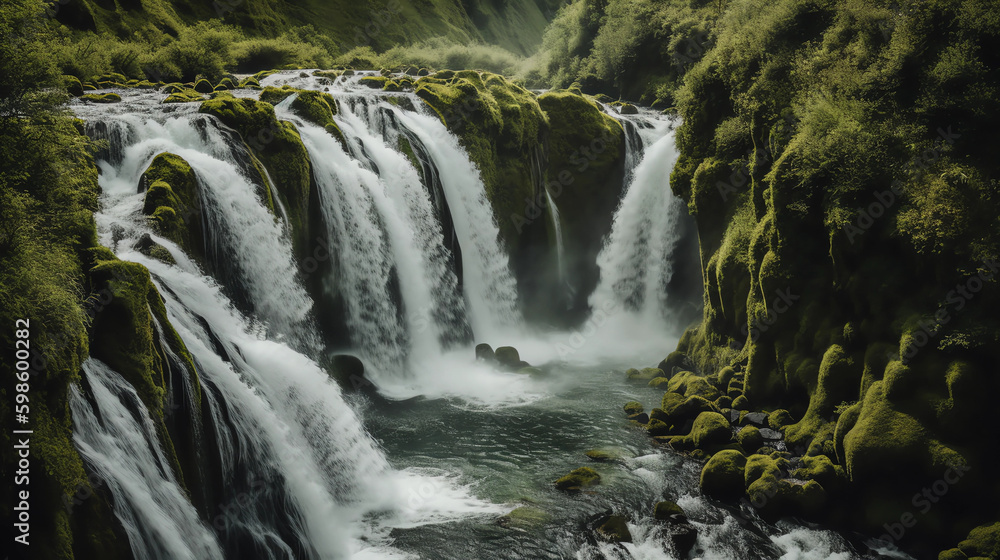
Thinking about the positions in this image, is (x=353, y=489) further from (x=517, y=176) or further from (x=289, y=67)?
(x=289, y=67)

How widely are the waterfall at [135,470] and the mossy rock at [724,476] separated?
981 cm

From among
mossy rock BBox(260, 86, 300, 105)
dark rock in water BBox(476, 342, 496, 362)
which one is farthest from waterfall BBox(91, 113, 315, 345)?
dark rock in water BBox(476, 342, 496, 362)

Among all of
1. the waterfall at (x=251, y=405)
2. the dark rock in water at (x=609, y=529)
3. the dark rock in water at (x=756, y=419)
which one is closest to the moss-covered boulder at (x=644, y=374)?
the dark rock in water at (x=756, y=419)

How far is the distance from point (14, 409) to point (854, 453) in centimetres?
1323

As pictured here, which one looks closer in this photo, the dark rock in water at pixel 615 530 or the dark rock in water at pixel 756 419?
the dark rock in water at pixel 615 530

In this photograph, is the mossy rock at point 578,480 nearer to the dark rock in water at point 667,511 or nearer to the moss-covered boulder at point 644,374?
the dark rock in water at point 667,511

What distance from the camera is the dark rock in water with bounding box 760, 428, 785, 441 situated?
47.5ft

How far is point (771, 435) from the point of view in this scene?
47.7 feet

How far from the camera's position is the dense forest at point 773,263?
746 centimetres

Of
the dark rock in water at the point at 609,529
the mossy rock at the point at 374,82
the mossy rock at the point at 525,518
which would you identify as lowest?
the dark rock in water at the point at 609,529

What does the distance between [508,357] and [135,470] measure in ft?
48.9

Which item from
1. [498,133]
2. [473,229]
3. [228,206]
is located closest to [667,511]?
[228,206]

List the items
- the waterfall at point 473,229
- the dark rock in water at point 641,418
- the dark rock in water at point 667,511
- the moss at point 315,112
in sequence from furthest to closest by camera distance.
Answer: the waterfall at point 473,229
the moss at point 315,112
the dark rock in water at point 641,418
the dark rock in water at point 667,511

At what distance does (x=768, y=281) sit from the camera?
15.5 m
